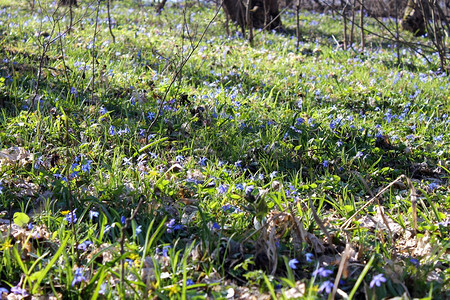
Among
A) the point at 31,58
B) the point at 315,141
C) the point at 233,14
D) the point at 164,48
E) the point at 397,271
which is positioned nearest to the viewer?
the point at 397,271

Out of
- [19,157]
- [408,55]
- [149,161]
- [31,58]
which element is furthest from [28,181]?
[408,55]

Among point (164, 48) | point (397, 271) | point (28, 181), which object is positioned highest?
point (164, 48)

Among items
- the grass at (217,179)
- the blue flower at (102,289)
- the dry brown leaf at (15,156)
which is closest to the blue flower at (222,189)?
the grass at (217,179)

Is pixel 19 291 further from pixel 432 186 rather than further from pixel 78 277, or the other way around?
pixel 432 186

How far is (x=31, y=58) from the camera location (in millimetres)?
4816

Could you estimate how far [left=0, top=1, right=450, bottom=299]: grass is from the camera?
6.37 feet

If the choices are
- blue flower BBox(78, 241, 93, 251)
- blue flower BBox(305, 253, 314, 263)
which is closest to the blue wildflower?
blue flower BBox(305, 253, 314, 263)

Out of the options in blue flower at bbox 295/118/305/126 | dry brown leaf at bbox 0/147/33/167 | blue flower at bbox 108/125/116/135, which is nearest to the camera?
dry brown leaf at bbox 0/147/33/167

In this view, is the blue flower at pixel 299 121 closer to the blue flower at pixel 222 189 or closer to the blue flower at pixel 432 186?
the blue flower at pixel 432 186

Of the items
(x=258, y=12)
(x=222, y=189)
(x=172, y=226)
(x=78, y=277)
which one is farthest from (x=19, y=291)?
(x=258, y=12)

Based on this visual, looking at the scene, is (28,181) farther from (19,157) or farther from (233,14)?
(233,14)

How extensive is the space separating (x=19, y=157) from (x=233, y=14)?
7.45m

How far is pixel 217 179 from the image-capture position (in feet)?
9.28

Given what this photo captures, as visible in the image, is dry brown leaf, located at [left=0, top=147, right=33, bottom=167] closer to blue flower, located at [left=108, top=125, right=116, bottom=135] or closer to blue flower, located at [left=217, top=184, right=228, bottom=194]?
blue flower, located at [left=108, top=125, right=116, bottom=135]
